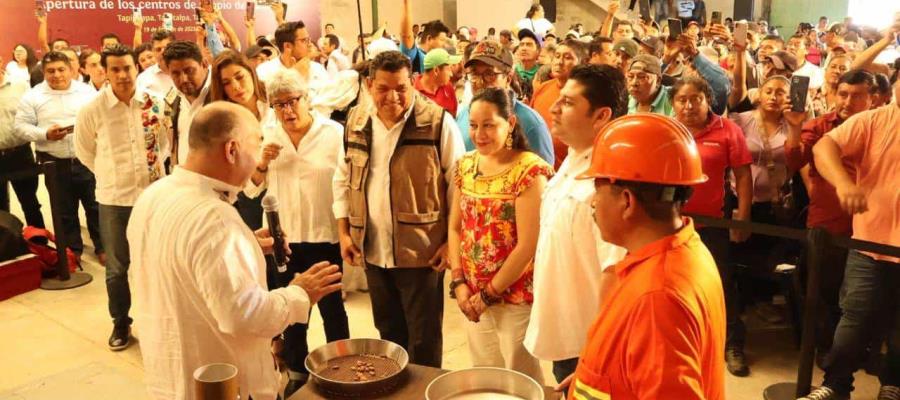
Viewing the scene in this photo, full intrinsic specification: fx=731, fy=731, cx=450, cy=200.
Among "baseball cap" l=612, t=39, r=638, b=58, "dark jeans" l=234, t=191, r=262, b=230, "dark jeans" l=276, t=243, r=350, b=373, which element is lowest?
"dark jeans" l=276, t=243, r=350, b=373

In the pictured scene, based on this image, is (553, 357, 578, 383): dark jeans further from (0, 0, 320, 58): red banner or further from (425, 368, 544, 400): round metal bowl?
(0, 0, 320, 58): red banner

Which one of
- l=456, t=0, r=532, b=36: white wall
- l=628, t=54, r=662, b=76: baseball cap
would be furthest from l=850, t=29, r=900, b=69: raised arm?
l=456, t=0, r=532, b=36: white wall

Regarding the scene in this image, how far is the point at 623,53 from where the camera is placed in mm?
5965

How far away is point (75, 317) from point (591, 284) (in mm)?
4139

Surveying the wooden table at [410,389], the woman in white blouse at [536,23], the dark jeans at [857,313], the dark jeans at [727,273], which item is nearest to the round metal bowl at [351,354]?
the wooden table at [410,389]

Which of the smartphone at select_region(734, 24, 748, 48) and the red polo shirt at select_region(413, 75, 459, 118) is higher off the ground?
the smartphone at select_region(734, 24, 748, 48)

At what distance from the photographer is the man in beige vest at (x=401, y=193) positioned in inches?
134

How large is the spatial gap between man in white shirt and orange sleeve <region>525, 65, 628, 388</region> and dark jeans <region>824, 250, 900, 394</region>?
1688 millimetres

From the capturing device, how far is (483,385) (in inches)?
91.4

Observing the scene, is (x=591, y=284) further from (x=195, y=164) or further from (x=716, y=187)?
(x=716, y=187)

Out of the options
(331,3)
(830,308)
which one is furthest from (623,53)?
(331,3)

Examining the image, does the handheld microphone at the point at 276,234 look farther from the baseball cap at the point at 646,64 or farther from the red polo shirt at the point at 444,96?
the red polo shirt at the point at 444,96

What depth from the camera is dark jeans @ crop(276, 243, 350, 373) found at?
3.87 meters

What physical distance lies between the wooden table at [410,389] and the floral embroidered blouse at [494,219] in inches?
23.9
